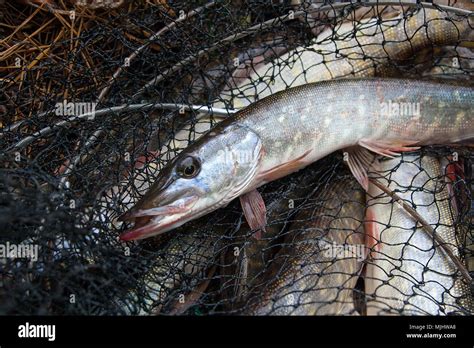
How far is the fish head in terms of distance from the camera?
2.45m

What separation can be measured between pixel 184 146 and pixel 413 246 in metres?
1.31

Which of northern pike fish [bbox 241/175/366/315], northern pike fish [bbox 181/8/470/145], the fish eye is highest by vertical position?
northern pike fish [bbox 181/8/470/145]

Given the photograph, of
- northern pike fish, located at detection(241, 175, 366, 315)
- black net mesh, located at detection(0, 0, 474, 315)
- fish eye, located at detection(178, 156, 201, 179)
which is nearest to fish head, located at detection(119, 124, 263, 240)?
fish eye, located at detection(178, 156, 201, 179)

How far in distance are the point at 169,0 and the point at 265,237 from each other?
1.56 m

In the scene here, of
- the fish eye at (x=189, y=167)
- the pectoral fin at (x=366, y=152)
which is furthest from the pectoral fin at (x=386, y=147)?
the fish eye at (x=189, y=167)

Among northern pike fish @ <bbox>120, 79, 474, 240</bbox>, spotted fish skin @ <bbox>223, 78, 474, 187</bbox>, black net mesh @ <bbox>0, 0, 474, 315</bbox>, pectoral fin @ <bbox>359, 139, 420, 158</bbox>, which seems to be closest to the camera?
black net mesh @ <bbox>0, 0, 474, 315</bbox>

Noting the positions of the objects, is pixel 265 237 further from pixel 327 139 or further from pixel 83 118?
pixel 83 118

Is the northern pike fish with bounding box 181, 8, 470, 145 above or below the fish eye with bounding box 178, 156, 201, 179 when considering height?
above

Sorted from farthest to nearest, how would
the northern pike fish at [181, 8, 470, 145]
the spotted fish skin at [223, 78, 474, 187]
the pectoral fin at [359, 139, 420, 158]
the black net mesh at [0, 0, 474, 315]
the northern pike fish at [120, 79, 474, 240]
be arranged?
1. the northern pike fish at [181, 8, 470, 145]
2. the pectoral fin at [359, 139, 420, 158]
3. the spotted fish skin at [223, 78, 474, 187]
4. the northern pike fish at [120, 79, 474, 240]
5. the black net mesh at [0, 0, 474, 315]

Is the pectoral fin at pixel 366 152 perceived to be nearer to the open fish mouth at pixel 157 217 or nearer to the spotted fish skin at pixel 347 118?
the spotted fish skin at pixel 347 118

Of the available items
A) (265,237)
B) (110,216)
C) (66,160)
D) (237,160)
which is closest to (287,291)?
(265,237)

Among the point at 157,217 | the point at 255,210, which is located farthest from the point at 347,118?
the point at 157,217

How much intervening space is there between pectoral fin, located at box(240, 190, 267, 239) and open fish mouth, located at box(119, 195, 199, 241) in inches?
13.3

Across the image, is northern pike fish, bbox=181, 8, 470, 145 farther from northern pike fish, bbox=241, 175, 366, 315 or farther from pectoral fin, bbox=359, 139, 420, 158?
northern pike fish, bbox=241, 175, 366, 315
